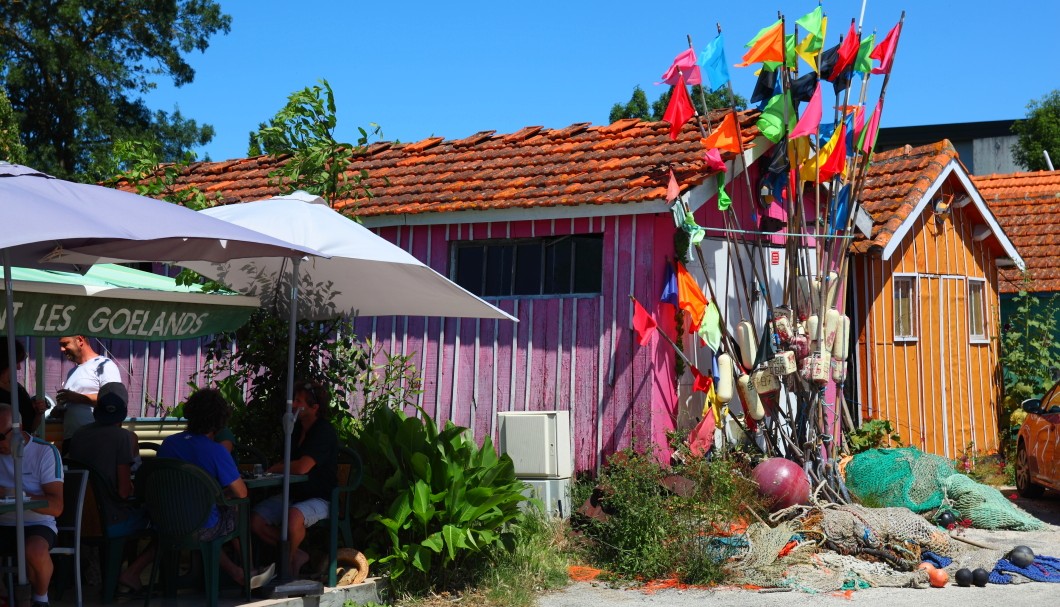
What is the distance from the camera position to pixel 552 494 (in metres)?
10.1

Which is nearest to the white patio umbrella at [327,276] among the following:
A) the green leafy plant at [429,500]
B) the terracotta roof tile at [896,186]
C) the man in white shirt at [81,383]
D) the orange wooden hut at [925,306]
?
the green leafy plant at [429,500]

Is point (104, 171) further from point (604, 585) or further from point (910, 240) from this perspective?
point (910, 240)

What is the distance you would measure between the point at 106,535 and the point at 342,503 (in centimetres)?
183

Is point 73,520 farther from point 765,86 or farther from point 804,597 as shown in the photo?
point 765,86

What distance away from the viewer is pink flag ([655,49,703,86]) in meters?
10.5

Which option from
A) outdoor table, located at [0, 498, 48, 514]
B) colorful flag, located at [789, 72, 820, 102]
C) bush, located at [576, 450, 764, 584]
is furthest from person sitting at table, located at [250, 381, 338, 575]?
colorful flag, located at [789, 72, 820, 102]

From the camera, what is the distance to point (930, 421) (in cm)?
1465

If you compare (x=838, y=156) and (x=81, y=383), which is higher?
(x=838, y=156)

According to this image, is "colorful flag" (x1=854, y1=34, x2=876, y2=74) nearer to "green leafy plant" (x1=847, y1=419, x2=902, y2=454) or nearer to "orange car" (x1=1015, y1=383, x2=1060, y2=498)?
"orange car" (x1=1015, y1=383, x2=1060, y2=498)

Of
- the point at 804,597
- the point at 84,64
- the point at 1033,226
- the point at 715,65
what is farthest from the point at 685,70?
the point at 84,64

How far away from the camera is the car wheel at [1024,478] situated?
12.5m

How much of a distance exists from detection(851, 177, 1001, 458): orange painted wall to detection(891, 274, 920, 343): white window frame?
3 cm

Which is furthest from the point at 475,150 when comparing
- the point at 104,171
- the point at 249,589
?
the point at 249,589

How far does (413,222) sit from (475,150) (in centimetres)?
188
